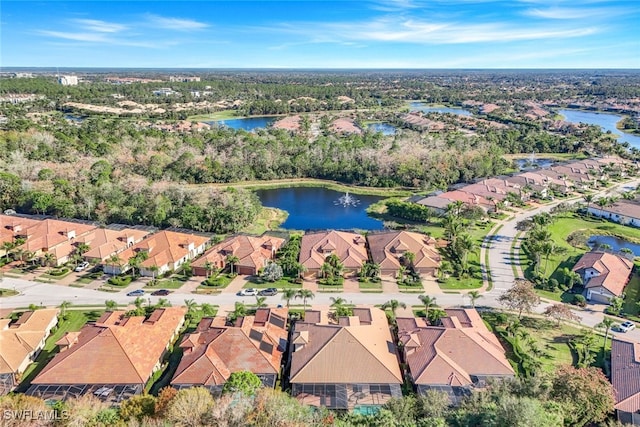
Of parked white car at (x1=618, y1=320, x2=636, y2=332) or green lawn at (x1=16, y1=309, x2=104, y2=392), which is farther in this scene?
parked white car at (x1=618, y1=320, x2=636, y2=332)

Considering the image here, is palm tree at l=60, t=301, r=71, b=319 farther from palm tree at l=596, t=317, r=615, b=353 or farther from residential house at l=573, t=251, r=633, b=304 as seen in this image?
residential house at l=573, t=251, r=633, b=304

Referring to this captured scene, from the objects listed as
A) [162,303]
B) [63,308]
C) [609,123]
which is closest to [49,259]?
[63,308]

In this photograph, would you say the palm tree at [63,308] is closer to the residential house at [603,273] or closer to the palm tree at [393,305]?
the palm tree at [393,305]

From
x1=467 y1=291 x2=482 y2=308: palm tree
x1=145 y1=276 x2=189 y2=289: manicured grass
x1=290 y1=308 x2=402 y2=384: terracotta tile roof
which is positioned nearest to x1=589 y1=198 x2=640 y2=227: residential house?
x1=467 y1=291 x2=482 y2=308: palm tree

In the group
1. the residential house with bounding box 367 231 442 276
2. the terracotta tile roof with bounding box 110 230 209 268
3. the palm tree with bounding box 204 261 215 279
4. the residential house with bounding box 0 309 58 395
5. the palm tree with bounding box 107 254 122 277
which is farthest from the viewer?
the terracotta tile roof with bounding box 110 230 209 268

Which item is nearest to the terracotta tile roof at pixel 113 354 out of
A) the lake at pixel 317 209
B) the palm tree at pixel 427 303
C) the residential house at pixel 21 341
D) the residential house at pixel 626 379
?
the residential house at pixel 21 341

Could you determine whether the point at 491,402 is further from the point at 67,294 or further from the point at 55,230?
the point at 55,230
